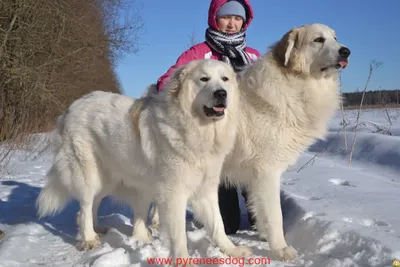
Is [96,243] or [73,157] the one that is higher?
[73,157]

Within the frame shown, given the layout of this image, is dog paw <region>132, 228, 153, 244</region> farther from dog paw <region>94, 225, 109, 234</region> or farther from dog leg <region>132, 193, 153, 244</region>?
dog paw <region>94, 225, 109, 234</region>

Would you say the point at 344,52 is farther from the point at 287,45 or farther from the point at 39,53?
the point at 39,53

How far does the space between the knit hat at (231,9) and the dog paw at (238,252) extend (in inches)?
89.4

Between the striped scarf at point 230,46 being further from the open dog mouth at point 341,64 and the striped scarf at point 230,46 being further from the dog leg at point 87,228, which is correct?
the dog leg at point 87,228

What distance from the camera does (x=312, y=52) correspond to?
2.91 meters

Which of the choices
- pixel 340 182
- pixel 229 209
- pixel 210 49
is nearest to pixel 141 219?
pixel 229 209

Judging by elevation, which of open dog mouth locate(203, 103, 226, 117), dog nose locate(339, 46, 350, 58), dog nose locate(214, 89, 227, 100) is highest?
dog nose locate(339, 46, 350, 58)

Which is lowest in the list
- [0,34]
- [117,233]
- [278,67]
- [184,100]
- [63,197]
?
[117,233]

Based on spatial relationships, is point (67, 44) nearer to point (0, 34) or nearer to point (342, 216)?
point (0, 34)

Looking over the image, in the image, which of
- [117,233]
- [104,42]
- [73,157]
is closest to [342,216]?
[117,233]

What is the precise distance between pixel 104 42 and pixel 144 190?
34.6 feet

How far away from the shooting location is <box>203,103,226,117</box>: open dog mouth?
2.53 meters

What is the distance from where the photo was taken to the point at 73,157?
3314 millimetres

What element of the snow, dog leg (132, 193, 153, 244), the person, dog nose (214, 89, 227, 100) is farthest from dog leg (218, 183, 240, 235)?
dog nose (214, 89, 227, 100)
